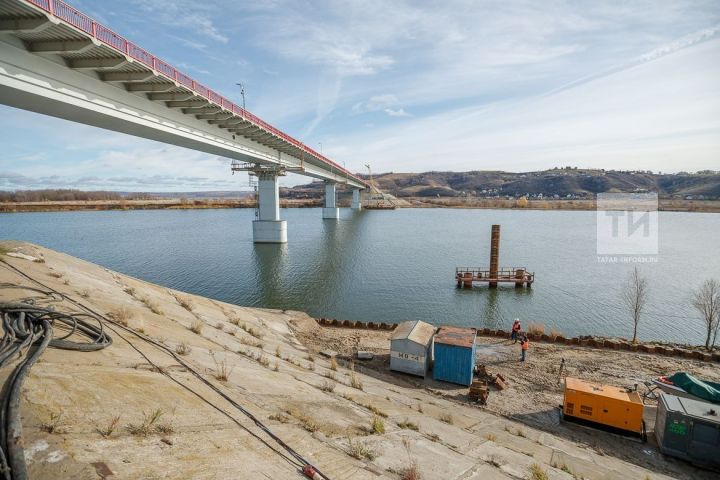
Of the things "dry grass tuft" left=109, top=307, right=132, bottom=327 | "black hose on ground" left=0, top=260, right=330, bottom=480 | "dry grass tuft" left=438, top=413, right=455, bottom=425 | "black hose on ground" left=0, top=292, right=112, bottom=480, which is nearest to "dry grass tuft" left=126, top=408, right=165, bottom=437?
"black hose on ground" left=0, top=260, right=330, bottom=480

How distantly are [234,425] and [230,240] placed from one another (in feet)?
184

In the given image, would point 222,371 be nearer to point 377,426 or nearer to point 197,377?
point 197,377

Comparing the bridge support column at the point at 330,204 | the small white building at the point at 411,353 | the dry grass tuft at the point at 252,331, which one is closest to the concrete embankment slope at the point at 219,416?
the dry grass tuft at the point at 252,331

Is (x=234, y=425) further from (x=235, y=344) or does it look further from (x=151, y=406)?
(x=235, y=344)

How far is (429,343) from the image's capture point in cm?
1736

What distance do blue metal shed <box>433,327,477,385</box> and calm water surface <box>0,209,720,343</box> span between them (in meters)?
9.12

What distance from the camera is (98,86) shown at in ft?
64.6

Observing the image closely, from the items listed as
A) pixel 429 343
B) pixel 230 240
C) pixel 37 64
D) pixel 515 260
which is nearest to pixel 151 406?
pixel 429 343

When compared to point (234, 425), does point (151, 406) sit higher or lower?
higher

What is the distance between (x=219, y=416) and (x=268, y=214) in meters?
49.2

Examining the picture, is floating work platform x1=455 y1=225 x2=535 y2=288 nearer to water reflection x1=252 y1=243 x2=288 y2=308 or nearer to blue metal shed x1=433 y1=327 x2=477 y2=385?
water reflection x1=252 y1=243 x2=288 y2=308

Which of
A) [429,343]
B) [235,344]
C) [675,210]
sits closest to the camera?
[235,344]

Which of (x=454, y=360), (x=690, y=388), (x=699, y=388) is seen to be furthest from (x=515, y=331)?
(x=699, y=388)

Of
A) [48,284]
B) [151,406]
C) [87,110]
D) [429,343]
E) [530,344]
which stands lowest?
[530,344]
